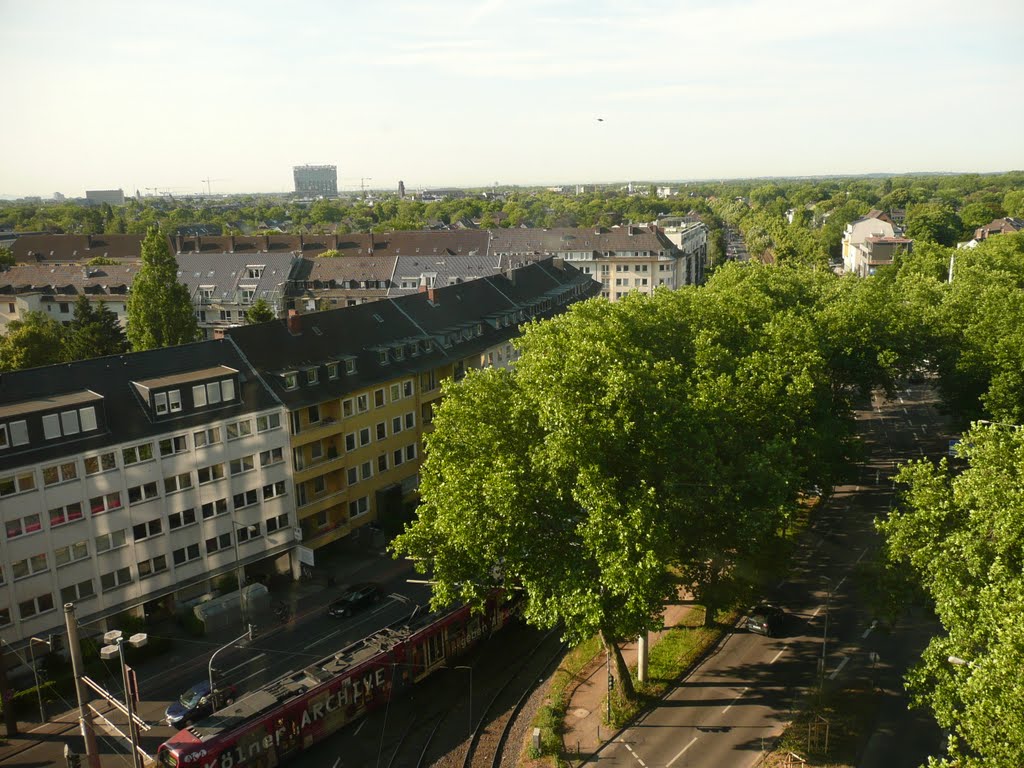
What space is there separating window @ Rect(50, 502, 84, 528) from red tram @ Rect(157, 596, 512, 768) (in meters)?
13.0

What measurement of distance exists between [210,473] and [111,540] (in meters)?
5.97

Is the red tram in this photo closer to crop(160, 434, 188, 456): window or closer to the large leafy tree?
crop(160, 434, 188, 456): window

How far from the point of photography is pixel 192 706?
36.3 meters

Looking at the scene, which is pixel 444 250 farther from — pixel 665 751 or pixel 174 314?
pixel 665 751

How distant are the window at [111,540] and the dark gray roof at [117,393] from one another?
454 cm

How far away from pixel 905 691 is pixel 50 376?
4240cm

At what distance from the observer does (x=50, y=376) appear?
4206 cm

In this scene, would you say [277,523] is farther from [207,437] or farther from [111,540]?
[111,540]

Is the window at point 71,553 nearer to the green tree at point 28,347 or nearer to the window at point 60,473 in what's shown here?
the window at point 60,473

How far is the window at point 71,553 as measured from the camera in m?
40.5

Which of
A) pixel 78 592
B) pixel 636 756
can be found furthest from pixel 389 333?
pixel 636 756

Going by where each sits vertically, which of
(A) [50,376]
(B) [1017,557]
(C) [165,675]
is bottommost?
(C) [165,675]

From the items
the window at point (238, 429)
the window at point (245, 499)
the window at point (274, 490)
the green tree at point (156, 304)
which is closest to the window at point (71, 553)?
the window at point (245, 499)

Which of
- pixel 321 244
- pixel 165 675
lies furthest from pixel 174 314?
pixel 321 244
